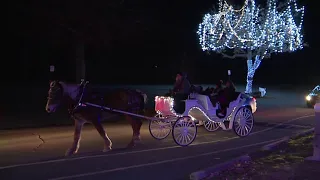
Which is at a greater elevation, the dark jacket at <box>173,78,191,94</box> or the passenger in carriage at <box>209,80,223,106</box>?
the dark jacket at <box>173,78,191,94</box>

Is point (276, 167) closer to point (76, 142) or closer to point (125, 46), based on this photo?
point (76, 142)

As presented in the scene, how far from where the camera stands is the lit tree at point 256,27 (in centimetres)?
4041

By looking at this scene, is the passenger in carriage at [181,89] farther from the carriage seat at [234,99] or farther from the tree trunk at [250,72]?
the tree trunk at [250,72]

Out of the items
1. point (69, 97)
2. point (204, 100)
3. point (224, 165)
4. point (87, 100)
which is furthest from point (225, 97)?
point (224, 165)

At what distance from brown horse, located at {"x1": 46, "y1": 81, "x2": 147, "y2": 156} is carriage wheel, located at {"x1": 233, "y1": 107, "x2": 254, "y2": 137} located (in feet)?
12.6

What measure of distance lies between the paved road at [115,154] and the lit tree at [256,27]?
22.6m

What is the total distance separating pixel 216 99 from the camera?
53.5ft

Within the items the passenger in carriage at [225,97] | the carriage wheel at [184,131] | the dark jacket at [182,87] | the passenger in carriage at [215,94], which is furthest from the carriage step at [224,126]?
the carriage wheel at [184,131]

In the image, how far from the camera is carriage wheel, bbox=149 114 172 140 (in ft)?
50.8

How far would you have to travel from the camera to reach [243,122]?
16750 mm

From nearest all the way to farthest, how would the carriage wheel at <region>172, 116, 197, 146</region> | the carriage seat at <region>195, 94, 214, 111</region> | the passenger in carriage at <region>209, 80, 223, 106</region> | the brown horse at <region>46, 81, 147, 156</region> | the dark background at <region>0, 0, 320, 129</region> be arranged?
the brown horse at <region>46, 81, 147, 156</region> < the carriage wheel at <region>172, 116, 197, 146</region> < the carriage seat at <region>195, 94, 214, 111</region> < the passenger in carriage at <region>209, 80, 223, 106</region> < the dark background at <region>0, 0, 320, 129</region>

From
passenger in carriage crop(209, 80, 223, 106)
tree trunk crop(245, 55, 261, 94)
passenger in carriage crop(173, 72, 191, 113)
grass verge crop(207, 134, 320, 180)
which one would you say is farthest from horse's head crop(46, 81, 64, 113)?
tree trunk crop(245, 55, 261, 94)

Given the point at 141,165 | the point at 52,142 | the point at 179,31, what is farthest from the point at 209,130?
the point at 179,31

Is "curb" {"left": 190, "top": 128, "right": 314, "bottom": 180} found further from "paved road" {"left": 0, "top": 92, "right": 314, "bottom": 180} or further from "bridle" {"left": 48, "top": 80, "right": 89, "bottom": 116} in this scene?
"bridle" {"left": 48, "top": 80, "right": 89, "bottom": 116}
